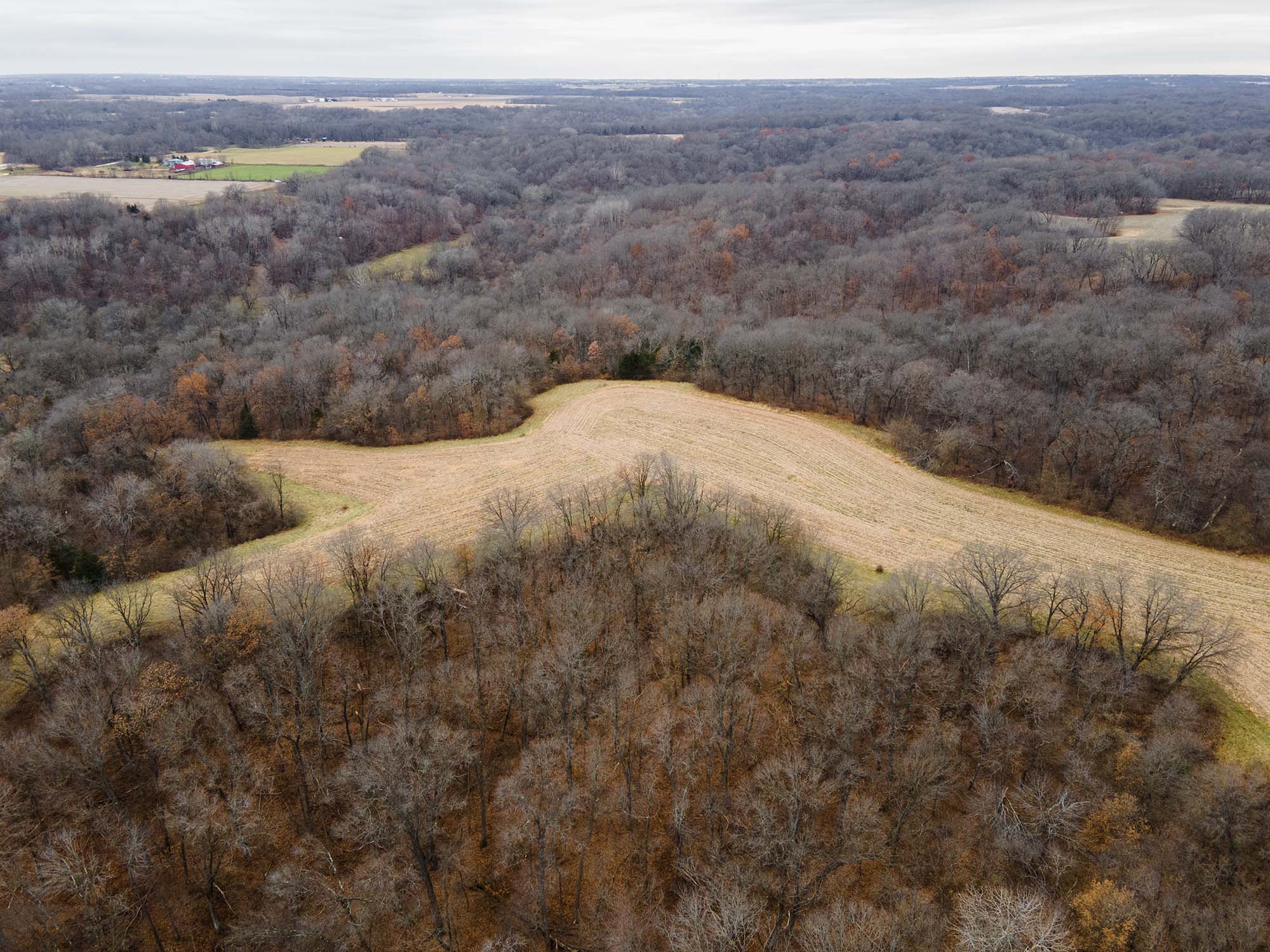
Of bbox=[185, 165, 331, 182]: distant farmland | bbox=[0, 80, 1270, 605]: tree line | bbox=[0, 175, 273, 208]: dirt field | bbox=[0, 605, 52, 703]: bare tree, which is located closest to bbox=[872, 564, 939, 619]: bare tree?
bbox=[0, 80, 1270, 605]: tree line

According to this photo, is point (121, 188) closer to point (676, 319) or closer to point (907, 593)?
point (676, 319)

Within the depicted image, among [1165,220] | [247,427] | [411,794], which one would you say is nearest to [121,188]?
[247,427]

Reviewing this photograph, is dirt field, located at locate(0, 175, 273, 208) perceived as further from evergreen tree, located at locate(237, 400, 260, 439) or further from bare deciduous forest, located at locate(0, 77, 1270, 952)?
evergreen tree, located at locate(237, 400, 260, 439)

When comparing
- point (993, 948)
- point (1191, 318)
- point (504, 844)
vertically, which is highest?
point (1191, 318)

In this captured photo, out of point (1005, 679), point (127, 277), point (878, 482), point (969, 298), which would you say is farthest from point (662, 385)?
point (127, 277)

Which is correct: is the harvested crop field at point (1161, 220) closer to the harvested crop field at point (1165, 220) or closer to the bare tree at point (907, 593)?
the harvested crop field at point (1165, 220)

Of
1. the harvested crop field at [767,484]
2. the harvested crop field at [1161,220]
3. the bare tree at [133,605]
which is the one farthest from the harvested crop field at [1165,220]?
the bare tree at [133,605]

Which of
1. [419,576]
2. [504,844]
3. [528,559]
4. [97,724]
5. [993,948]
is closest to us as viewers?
[993,948]

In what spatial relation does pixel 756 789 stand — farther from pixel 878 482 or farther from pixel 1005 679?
pixel 878 482
